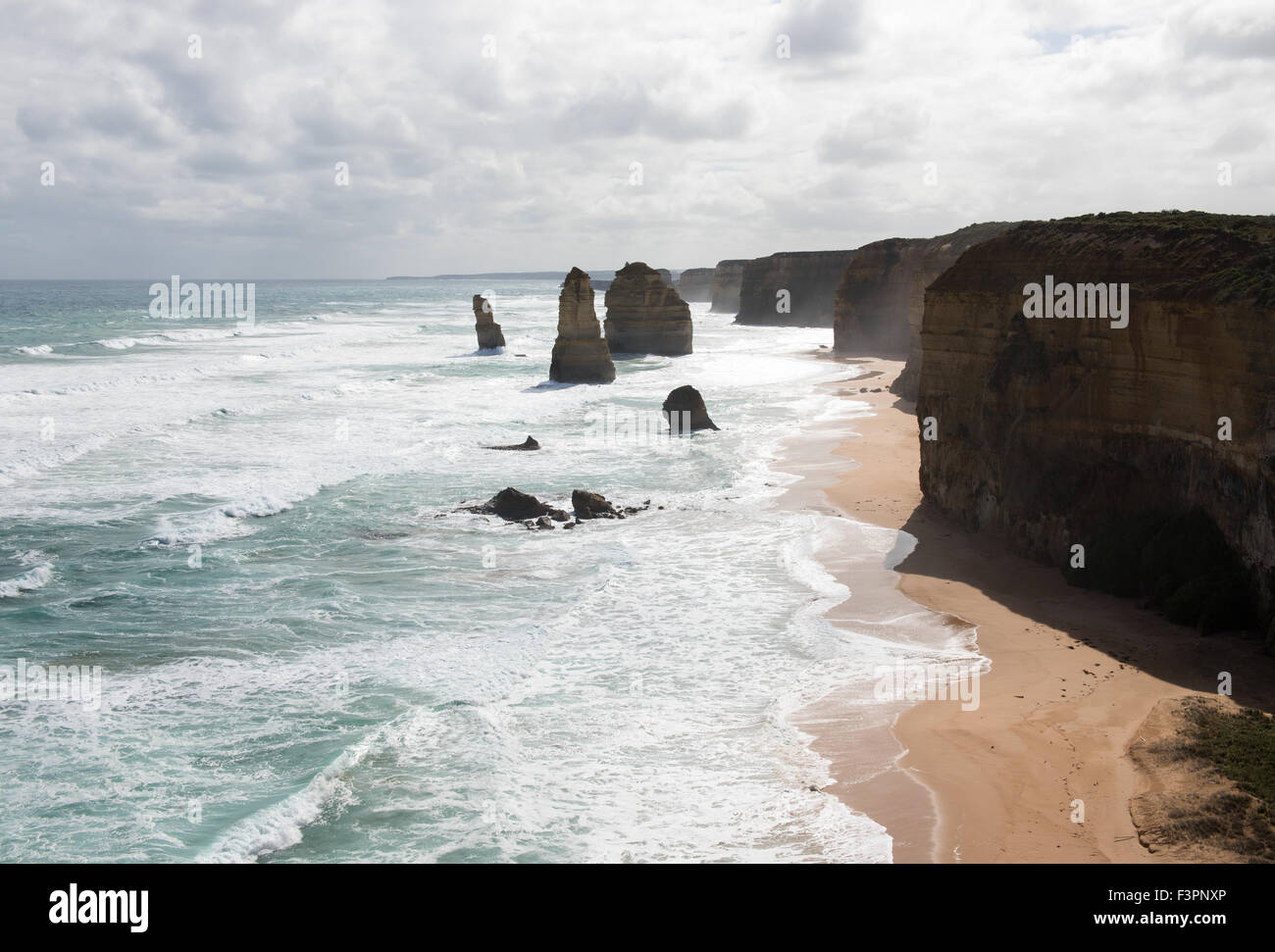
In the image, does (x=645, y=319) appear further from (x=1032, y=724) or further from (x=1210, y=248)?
(x=1032, y=724)

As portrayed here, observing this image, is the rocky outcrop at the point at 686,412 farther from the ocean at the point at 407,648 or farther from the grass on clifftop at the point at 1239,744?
the grass on clifftop at the point at 1239,744

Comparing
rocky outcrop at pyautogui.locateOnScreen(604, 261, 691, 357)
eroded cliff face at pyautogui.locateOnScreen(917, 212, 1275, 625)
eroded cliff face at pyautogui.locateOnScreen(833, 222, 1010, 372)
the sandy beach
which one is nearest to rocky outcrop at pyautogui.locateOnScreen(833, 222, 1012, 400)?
eroded cliff face at pyautogui.locateOnScreen(833, 222, 1010, 372)

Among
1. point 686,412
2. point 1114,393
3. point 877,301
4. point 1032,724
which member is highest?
point 877,301

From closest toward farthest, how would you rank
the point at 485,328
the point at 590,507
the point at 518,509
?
the point at 518,509
the point at 590,507
the point at 485,328

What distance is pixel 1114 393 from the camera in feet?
56.3

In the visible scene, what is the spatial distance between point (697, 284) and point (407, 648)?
157 meters

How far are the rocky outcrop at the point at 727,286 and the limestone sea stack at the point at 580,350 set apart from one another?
81350 millimetres

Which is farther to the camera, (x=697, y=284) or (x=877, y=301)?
(x=697, y=284)

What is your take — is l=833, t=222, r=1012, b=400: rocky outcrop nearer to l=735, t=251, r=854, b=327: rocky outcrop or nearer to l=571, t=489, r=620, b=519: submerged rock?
l=735, t=251, r=854, b=327: rocky outcrop

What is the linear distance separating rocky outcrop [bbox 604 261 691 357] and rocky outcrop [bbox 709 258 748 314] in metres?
65.7

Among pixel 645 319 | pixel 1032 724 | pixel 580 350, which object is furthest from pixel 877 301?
pixel 1032 724

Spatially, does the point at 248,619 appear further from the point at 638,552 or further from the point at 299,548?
the point at 638,552
